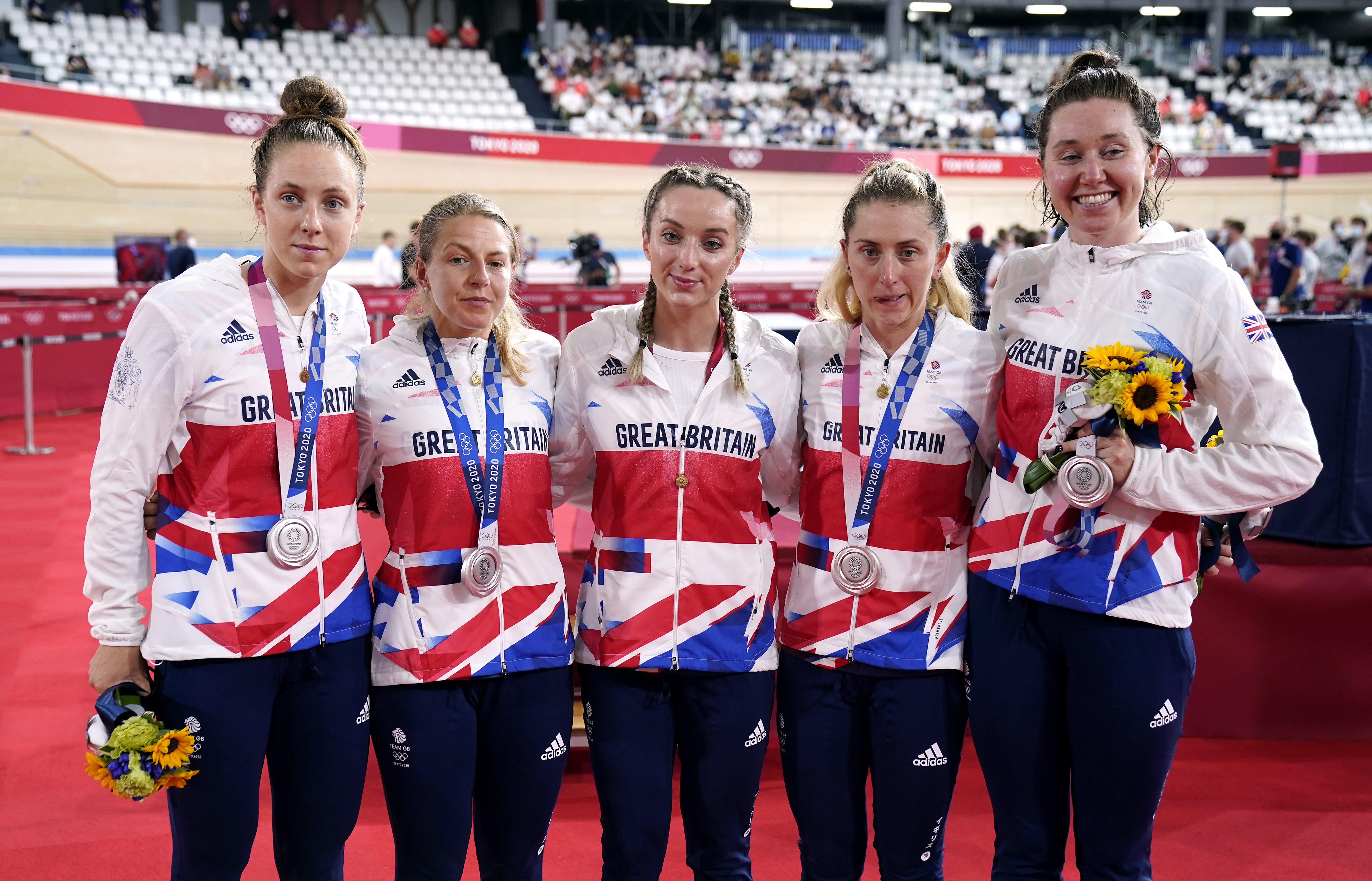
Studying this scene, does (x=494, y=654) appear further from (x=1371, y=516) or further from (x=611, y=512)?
(x=1371, y=516)

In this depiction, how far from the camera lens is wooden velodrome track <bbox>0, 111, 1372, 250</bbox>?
1653 centimetres

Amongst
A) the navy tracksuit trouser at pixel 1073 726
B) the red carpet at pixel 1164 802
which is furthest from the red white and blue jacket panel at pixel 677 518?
the red carpet at pixel 1164 802

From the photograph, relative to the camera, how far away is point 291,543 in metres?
2.15

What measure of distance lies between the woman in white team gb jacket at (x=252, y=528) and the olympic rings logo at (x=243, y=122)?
1743 cm

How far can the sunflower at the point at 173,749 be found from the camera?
195 centimetres

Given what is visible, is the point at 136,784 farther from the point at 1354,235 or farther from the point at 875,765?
the point at 1354,235

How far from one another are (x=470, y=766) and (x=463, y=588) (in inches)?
15.3

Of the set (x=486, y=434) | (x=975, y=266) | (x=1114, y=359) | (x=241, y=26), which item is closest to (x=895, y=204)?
(x=1114, y=359)

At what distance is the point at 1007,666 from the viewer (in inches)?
88.7

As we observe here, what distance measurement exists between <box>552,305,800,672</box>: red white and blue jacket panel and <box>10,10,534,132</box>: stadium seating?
58.8 feet

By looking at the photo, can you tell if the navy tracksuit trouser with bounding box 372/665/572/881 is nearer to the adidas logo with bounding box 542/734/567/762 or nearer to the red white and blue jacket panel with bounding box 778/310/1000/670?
the adidas logo with bounding box 542/734/567/762

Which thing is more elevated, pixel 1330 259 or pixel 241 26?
pixel 241 26

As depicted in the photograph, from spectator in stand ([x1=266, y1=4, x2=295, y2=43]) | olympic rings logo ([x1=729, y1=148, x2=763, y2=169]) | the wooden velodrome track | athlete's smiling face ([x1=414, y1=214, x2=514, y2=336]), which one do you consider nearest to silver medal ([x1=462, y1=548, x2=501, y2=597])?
athlete's smiling face ([x1=414, y1=214, x2=514, y2=336])

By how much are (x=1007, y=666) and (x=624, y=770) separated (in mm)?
874
